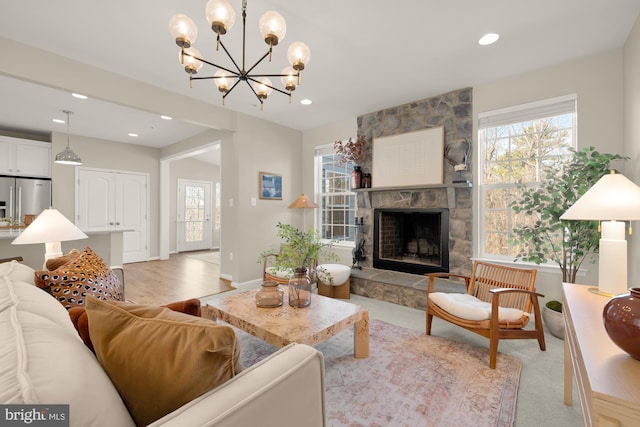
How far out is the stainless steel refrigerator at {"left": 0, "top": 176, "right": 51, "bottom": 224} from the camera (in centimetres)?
484

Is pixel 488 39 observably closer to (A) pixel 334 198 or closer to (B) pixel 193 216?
(A) pixel 334 198

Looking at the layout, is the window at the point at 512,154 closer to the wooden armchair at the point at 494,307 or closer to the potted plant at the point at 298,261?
the wooden armchair at the point at 494,307

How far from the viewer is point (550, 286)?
9.60ft

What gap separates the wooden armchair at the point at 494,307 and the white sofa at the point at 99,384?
1.73 m

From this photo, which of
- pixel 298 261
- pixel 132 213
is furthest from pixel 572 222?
pixel 132 213

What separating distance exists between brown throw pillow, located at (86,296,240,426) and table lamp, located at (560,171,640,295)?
1.96 metres

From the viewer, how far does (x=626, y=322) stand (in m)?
0.89

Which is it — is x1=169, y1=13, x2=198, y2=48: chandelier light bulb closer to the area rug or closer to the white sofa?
the white sofa

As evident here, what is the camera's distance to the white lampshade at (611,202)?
4.93 feet

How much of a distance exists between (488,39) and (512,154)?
1.38 metres

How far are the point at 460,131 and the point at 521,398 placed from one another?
2799mm

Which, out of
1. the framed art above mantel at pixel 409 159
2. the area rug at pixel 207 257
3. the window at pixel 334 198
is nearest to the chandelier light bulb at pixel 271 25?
the framed art above mantel at pixel 409 159

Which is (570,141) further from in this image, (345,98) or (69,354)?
(69,354)

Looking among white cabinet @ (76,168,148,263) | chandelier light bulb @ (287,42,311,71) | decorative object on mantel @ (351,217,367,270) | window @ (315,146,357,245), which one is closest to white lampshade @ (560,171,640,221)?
chandelier light bulb @ (287,42,311,71)
